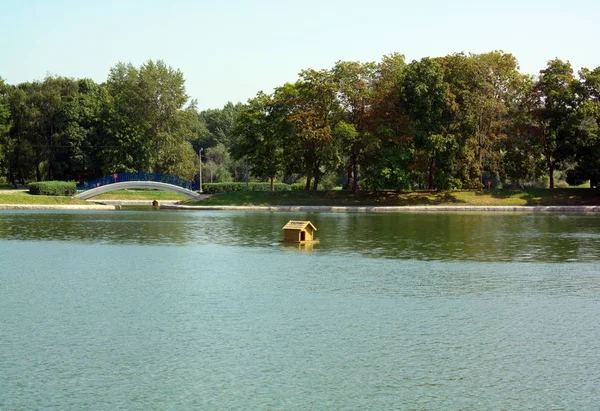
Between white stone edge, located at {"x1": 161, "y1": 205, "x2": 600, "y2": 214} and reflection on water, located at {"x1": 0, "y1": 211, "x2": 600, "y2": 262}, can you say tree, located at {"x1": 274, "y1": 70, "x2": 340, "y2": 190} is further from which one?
reflection on water, located at {"x1": 0, "y1": 211, "x2": 600, "y2": 262}

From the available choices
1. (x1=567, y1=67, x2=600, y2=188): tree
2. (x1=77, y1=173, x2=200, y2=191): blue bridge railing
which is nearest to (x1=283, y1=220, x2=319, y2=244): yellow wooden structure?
(x1=567, y1=67, x2=600, y2=188): tree

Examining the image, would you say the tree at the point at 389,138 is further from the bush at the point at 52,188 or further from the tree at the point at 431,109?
the bush at the point at 52,188

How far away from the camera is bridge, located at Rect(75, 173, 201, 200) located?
76.5 metres

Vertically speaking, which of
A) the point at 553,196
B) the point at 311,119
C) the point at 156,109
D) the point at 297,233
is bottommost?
the point at 297,233

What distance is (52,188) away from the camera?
238 feet

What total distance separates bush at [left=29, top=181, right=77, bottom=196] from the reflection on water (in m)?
18.9

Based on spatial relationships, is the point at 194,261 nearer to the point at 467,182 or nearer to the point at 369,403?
the point at 369,403

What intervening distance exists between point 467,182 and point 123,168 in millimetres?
41007

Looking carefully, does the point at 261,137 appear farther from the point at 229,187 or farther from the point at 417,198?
the point at 417,198

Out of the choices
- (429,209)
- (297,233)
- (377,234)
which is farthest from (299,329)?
(429,209)

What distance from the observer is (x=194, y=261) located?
25797mm

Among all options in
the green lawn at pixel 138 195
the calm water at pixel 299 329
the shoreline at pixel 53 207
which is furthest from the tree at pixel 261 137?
the calm water at pixel 299 329

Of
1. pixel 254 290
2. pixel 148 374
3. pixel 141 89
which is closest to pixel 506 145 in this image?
pixel 141 89

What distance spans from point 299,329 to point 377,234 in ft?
79.0
